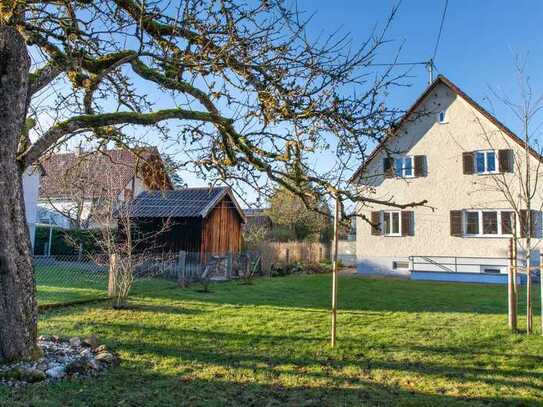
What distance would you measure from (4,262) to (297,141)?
12.2 ft

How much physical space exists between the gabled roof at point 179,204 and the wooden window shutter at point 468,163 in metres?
10.5

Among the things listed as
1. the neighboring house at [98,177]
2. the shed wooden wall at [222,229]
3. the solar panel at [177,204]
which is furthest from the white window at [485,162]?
the neighboring house at [98,177]

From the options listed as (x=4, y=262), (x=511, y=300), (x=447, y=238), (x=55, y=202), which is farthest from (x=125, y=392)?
(x=55, y=202)

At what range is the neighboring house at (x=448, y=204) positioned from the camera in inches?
746

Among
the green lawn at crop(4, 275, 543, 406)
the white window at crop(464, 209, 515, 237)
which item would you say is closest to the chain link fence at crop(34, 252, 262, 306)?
the green lawn at crop(4, 275, 543, 406)

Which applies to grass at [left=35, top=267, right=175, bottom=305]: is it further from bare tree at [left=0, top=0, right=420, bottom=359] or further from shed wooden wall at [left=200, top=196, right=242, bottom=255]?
bare tree at [left=0, top=0, right=420, bottom=359]

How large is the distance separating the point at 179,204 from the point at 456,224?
12.6 m

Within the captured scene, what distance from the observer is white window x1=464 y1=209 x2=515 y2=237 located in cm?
1889

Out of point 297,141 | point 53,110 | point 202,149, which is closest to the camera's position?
point 297,141

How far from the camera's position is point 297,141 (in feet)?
19.1

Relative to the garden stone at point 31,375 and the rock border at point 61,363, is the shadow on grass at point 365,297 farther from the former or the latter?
the garden stone at point 31,375

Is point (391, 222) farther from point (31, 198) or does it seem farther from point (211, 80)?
point (31, 198)

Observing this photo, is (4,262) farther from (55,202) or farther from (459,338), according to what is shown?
(55,202)

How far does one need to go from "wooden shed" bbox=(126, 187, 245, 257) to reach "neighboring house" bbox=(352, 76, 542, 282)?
6748mm
